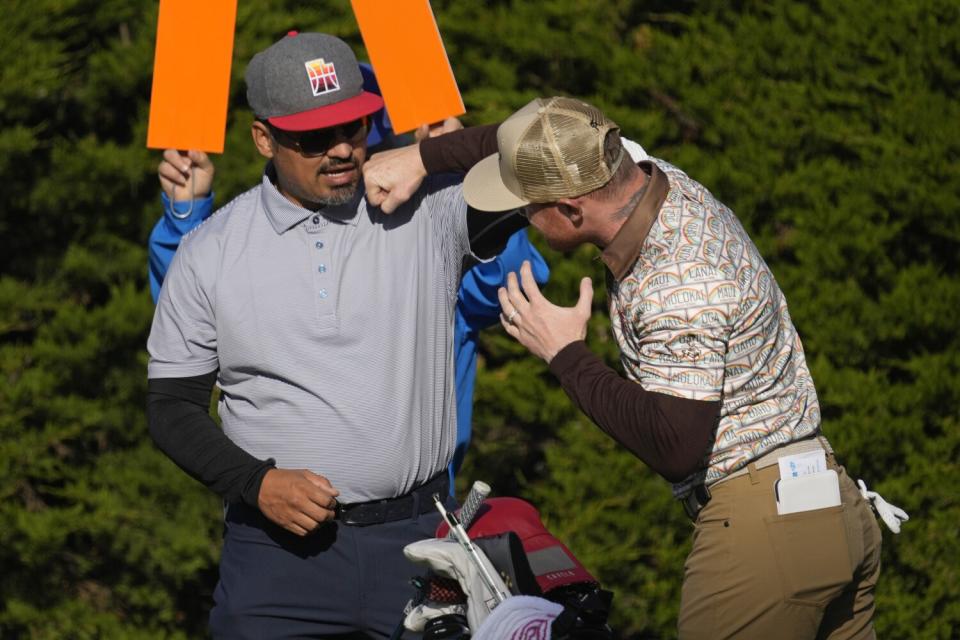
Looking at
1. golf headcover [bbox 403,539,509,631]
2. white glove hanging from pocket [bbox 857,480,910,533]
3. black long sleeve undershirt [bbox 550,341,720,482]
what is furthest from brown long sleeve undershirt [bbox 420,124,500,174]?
white glove hanging from pocket [bbox 857,480,910,533]

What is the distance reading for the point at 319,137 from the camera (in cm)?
341

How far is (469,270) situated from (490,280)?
0.08 metres

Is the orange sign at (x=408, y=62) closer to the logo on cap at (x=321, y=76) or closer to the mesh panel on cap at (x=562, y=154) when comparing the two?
the logo on cap at (x=321, y=76)

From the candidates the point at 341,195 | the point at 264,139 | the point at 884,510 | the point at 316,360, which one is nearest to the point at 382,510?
the point at 316,360

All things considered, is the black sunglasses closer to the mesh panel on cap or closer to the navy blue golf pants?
the mesh panel on cap

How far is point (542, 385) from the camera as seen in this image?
561 centimetres

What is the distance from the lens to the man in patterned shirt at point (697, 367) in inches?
105

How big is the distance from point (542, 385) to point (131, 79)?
2.29 meters

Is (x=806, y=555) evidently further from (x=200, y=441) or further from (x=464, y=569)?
(x=200, y=441)

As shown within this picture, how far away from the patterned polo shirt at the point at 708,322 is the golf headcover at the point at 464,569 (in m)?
0.52

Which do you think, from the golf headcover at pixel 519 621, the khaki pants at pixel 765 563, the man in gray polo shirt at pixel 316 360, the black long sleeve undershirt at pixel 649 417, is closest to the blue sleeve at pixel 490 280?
the man in gray polo shirt at pixel 316 360

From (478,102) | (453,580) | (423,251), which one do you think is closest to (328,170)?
(423,251)

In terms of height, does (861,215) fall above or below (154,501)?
above

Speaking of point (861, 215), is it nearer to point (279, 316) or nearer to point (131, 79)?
point (279, 316)
